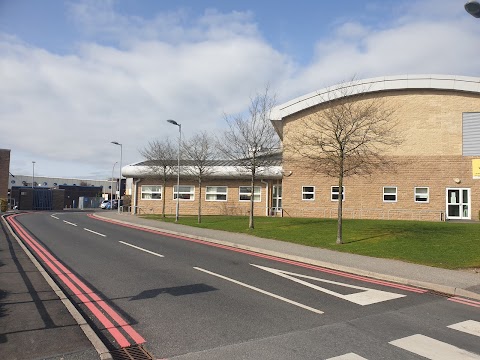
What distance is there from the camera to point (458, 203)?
2573 cm

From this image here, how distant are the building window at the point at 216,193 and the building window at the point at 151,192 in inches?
193

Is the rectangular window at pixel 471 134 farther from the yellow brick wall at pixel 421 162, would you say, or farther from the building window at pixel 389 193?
the building window at pixel 389 193

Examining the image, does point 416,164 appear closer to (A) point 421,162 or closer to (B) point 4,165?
(A) point 421,162

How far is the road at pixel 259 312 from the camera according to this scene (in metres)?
4.93

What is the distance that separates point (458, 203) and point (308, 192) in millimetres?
10283

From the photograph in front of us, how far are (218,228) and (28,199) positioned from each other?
139ft

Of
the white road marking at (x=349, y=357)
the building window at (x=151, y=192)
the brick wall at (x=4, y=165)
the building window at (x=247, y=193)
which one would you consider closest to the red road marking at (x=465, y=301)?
the white road marking at (x=349, y=357)

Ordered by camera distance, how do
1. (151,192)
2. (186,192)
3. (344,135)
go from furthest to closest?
1. (151,192)
2. (186,192)
3. (344,135)

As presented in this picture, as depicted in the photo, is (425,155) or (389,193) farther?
(389,193)

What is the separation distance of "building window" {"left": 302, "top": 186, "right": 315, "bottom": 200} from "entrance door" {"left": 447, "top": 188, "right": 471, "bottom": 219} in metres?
9.33

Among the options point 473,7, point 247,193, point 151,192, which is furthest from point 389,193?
point 473,7

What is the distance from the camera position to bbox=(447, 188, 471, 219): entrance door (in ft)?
83.9

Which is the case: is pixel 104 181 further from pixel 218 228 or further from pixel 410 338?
pixel 410 338

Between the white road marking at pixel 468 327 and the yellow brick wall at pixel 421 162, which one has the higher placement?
the yellow brick wall at pixel 421 162
